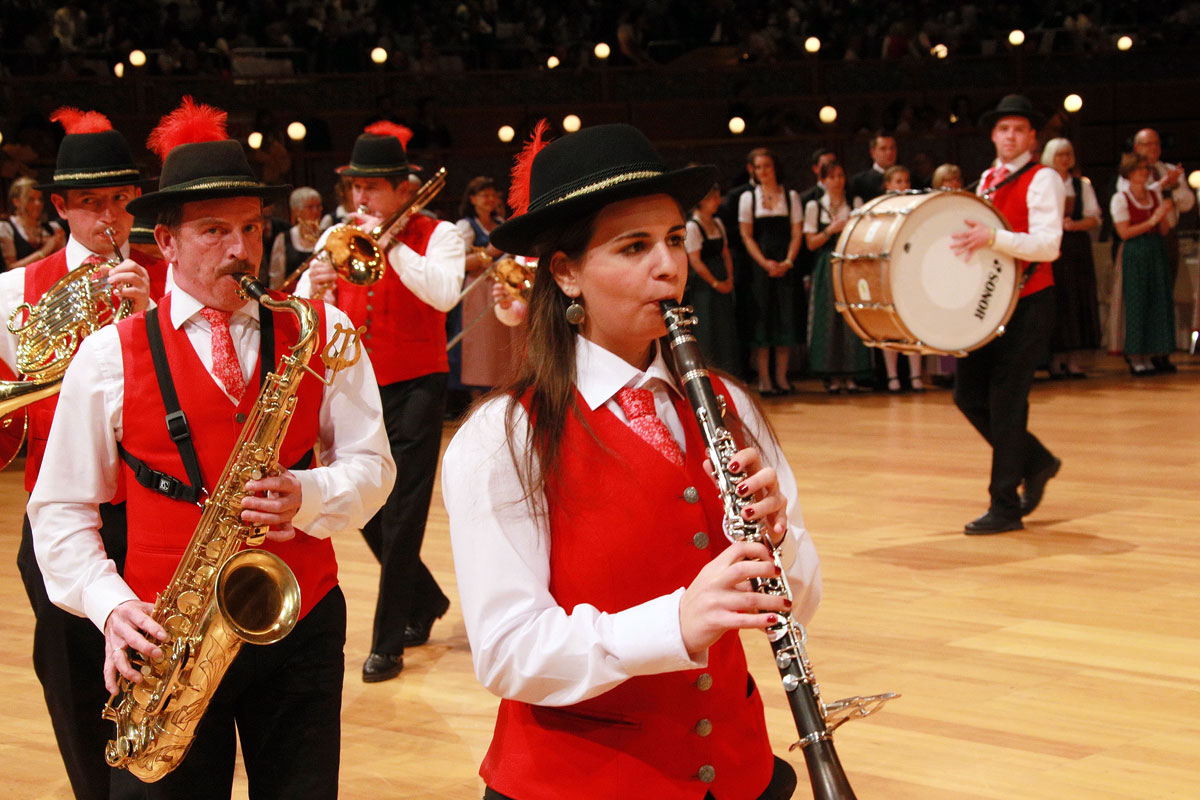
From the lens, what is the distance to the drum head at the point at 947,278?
19.2 feet

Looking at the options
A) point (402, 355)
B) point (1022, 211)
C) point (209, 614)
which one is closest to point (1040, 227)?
point (1022, 211)

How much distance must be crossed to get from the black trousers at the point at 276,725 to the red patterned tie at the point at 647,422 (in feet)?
2.95

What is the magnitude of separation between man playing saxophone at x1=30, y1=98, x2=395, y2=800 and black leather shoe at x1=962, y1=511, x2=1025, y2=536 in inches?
153

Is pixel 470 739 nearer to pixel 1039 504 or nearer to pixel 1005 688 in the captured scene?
pixel 1005 688

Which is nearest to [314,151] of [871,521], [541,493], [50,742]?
[871,521]

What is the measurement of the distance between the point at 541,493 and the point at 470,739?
2242 millimetres

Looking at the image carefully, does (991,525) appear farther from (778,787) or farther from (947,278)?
(778,787)

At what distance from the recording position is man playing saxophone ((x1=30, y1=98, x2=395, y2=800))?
2449mm

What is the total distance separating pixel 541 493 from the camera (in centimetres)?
183

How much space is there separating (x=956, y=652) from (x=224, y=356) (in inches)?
106

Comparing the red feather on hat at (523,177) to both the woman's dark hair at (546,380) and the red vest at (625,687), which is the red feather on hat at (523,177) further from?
the red vest at (625,687)

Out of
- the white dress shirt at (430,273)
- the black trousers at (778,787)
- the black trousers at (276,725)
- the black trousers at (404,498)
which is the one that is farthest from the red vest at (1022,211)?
the black trousers at (778,787)

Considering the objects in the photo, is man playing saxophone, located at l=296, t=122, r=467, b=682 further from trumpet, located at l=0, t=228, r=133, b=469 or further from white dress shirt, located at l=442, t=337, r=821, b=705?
white dress shirt, located at l=442, t=337, r=821, b=705

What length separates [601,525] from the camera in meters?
1.82
